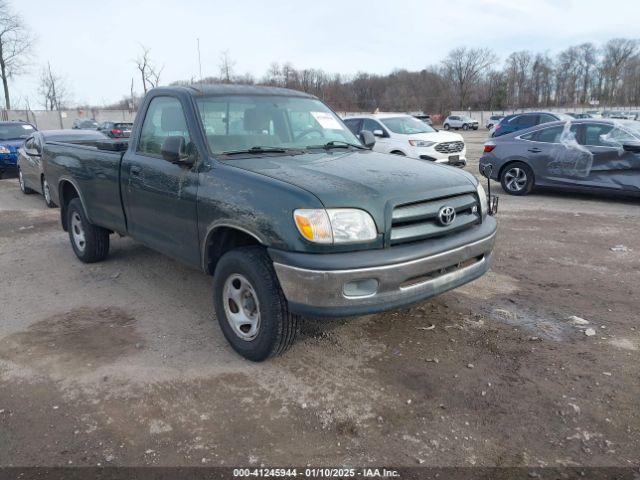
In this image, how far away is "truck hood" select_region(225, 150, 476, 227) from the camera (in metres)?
3.16

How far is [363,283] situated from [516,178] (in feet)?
27.9

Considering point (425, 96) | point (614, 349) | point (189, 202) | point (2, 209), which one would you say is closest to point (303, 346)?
point (189, 202)

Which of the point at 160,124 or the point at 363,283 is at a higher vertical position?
the point at 160,124

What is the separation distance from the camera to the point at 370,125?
13.7 m

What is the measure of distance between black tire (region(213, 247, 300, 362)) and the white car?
9.49 meters

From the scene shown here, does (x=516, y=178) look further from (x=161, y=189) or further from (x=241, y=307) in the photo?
(x=241, y=307)

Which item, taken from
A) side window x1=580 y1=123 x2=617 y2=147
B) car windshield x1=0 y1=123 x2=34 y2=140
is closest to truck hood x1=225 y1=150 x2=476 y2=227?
side window x1=580 y1=123 x2=617 y2=147

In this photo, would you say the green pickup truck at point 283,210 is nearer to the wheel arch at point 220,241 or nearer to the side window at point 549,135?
the wheel arch at point 220,241

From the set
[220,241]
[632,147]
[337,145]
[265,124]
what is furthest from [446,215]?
[632,147]

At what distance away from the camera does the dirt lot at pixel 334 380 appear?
276 centimetres

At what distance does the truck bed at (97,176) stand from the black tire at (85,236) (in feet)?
0.88

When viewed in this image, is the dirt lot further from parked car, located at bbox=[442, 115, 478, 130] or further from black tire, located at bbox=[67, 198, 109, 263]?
parked car, located at bbox=[442, 115, 478, 130]

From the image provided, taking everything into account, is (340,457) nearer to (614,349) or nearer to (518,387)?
(518,387)

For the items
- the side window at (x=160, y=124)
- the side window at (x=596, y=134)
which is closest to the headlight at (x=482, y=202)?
the side window at (x=160, y=124)
